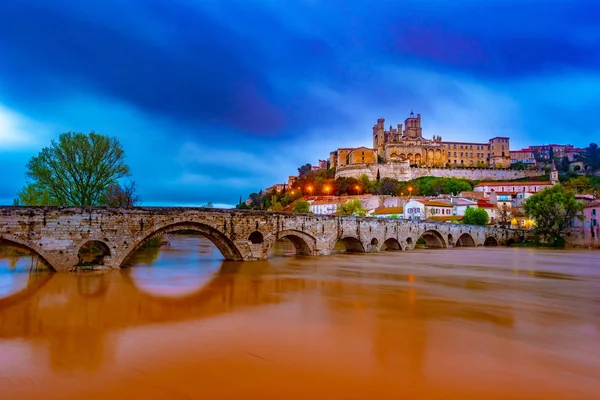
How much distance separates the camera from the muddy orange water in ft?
Answer: 21.1

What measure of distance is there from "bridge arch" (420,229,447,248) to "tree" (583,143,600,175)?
8980 centimetres

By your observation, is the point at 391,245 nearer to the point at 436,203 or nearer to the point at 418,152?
the point at 436,203

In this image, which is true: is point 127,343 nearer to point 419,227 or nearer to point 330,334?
point 330,334

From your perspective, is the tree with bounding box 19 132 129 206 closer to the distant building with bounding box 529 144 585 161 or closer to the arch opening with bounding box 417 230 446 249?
the arch opening with bounding box 417 230 446 249

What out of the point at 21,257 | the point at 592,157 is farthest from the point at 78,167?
the point at 592,157

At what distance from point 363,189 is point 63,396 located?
289 ft

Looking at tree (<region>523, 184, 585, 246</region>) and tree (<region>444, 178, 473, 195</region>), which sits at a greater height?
tree (<region>444, 178, 473, 195</region>)

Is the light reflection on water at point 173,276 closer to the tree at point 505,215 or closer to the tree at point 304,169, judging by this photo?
the tree at point 505,215

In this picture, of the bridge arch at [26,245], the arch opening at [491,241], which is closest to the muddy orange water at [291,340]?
the bridge arch at [26,245]

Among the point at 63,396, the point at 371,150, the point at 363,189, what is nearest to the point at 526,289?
the point at 63,396

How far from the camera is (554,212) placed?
49.2 m

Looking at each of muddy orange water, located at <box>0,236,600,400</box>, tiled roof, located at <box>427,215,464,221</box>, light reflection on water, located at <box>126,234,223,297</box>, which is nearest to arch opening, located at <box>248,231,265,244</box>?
light reflection on water, located at <box>126,234,223,297</box>

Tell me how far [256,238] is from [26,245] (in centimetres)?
1233

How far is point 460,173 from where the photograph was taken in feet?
331
